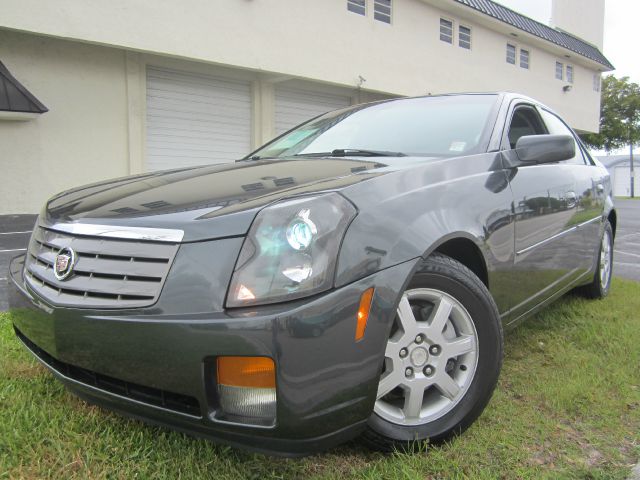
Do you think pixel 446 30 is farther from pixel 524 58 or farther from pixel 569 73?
pixel 569 73

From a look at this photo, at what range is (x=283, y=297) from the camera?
1459mm

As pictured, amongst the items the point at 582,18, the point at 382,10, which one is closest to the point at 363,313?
the point at 382,10

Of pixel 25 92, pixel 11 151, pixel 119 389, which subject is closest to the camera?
pixel 119 389

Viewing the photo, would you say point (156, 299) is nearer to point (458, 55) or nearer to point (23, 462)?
point (23, 462)

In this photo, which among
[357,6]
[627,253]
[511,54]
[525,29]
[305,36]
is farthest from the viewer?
[511,54]

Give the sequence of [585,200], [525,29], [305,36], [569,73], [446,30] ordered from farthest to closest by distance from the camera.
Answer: [569,73], [525,29], [446,30], [305,36], [585,200]

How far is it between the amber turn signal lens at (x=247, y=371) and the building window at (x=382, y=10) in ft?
47.2

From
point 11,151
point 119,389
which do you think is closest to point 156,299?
point 119,389

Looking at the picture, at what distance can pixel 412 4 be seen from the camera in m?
15.2

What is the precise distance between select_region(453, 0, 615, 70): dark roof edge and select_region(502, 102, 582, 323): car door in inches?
569

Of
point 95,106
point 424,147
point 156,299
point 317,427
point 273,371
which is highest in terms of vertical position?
point 95,106

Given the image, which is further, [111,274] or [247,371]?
[111,274]

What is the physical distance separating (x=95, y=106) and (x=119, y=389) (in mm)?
9959

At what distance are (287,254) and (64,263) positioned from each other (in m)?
0.75
